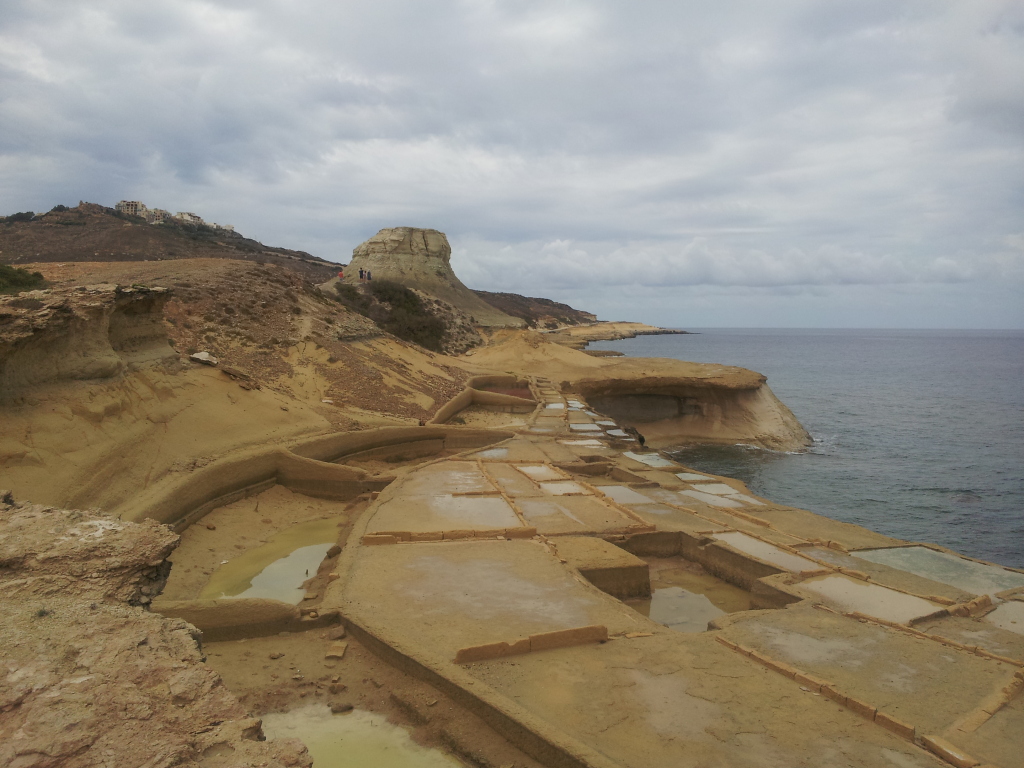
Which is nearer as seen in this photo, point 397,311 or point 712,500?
point 712,500

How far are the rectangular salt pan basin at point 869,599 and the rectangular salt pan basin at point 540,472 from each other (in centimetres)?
506

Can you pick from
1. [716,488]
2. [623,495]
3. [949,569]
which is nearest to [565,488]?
[623,495]

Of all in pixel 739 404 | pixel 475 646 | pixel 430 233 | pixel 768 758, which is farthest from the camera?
pixel 430 233

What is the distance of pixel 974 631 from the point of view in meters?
6.90

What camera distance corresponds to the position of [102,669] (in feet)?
10.7

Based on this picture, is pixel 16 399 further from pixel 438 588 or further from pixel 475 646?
pixel 475 646

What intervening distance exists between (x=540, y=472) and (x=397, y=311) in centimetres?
2644

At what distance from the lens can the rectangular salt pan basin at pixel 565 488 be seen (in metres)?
10.9

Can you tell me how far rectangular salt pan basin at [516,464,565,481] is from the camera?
11939mm

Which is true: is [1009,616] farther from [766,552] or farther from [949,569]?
[766,552]

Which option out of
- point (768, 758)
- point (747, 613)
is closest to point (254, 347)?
point (747, 613)

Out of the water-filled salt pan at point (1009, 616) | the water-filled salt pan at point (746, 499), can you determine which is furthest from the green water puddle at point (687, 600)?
the water-filled salt pan at point (746, 499)

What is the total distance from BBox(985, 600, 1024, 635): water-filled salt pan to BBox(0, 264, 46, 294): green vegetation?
1702 centimetres

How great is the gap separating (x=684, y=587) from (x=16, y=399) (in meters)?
9.18
